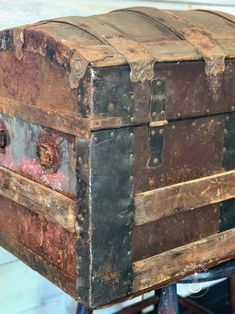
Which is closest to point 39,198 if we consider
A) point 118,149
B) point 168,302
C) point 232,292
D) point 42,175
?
point 42,175

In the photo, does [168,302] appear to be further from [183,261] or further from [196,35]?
[196,35]

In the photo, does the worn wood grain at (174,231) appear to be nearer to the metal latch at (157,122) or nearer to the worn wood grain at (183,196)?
the worn wood grain at (183,196)

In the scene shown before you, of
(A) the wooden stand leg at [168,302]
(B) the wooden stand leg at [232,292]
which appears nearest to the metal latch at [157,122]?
(A) the wooden stand leg at [168,302]

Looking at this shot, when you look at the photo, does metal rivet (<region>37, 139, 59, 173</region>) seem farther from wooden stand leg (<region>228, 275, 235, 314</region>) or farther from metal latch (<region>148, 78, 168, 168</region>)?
wooden stand leg (<region>228, 275, 235, 314</region>)

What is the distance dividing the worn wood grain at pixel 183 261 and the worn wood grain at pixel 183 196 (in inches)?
→ 3.7

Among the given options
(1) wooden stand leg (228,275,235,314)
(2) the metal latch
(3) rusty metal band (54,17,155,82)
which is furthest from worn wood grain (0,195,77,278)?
(1) wooden stand leg (228,275,235,314)

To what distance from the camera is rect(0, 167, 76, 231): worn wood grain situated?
1.17 metres

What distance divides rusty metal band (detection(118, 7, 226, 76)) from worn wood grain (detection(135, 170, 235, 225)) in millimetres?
255

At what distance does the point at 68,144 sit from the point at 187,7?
3.72ft

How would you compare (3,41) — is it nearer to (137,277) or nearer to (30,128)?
(30,128)

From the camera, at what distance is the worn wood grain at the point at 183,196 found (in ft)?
3.92

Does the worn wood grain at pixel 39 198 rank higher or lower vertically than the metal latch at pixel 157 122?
lower

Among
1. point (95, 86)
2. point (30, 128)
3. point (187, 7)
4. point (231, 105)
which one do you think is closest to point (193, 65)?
point (231, 105)

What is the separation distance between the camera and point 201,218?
133 centimetres
